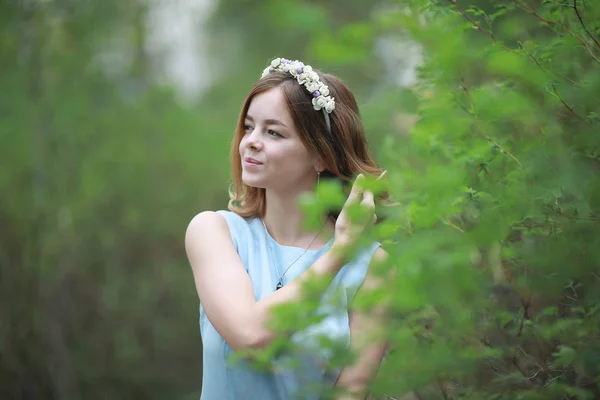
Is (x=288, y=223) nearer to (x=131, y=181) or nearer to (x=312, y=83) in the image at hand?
(x=312, y=83)

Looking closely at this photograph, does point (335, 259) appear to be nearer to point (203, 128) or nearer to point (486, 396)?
point (486, 396)

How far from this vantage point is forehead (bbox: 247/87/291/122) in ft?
7.23

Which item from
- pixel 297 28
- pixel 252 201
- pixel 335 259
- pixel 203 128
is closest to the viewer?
pixel 297 28

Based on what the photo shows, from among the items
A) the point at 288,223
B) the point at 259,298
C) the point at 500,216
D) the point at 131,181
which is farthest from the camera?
the point at 131,181

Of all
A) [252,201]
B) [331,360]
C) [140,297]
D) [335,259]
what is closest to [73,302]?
[140,297]

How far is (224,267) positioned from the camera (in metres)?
2.07

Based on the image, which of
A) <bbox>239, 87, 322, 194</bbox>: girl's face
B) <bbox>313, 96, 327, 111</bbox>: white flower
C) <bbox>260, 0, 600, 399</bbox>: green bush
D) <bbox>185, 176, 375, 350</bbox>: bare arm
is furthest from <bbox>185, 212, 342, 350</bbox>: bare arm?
<bbox>313, 96, 327, 111</bbox>: white flower

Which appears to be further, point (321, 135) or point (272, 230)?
point (272, 230)

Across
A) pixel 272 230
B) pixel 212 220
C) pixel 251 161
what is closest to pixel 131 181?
pixel 272 230

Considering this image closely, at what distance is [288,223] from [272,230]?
7cm

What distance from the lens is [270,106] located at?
2.21 metres

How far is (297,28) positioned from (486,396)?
103cm

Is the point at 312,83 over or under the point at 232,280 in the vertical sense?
over

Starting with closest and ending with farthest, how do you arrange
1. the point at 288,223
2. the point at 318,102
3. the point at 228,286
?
1. the point at 228,286
2. the point at 318,102
3. the point at 288,223
